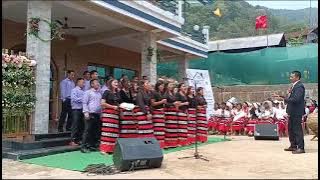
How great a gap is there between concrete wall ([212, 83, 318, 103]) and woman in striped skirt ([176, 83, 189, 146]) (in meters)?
8.59

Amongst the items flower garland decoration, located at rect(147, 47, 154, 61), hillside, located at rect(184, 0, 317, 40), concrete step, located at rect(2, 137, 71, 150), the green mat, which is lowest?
the green mat

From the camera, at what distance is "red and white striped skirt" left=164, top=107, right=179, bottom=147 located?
28.1ft

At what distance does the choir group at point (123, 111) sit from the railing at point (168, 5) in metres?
3.81

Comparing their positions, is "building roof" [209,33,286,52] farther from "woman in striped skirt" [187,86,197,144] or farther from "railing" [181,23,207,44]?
"woman in striped skirt" [187,86,197,144]

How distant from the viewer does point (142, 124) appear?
760 centimetres

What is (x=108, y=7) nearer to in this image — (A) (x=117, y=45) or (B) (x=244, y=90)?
(A) (x=117, y=45)

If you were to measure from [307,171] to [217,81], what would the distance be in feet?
42.0

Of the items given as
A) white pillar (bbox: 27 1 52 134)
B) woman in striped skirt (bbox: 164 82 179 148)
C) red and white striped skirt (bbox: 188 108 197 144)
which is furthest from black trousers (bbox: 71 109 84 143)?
red and white striped skirt (bbox: 188 108 197 144)

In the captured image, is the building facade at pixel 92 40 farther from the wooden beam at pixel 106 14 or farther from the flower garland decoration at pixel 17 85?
the flower garland decoration at pixel 17 85

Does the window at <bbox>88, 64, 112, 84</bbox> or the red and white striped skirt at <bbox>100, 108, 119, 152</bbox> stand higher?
the window at <bbox>88, 64, 112, 84</bbox>

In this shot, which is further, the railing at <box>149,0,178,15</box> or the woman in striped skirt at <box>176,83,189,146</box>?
the railing at <box>149,0,178,15</box>

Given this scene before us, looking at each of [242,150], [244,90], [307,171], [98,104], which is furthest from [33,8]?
[244,90]

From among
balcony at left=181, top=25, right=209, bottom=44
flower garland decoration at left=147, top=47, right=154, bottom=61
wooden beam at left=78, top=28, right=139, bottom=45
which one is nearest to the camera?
flower garland decoration at left=147, top=47, right=154, bottom=61

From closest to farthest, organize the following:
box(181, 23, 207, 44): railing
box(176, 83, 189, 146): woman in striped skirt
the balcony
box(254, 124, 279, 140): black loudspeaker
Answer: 1. box(176, 83, 189, 146): woman in striped skirt
2. box(254, 124, 279, 140): black loudspeaker
3. box(181, 23, 207, 44): railing
4. the balcony
